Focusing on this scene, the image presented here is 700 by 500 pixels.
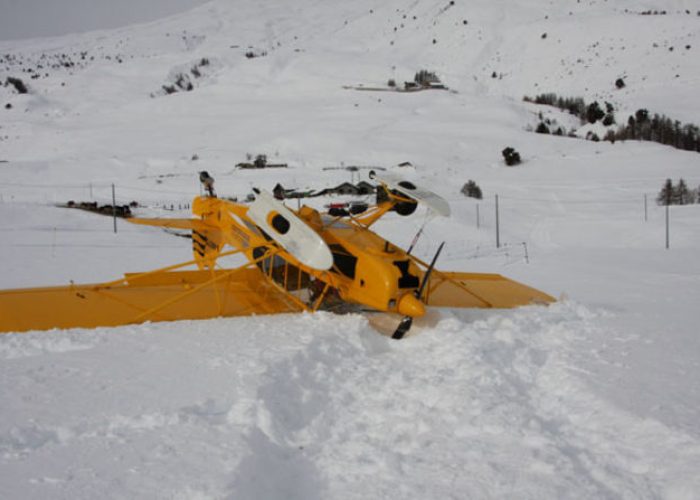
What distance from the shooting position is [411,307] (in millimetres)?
6223

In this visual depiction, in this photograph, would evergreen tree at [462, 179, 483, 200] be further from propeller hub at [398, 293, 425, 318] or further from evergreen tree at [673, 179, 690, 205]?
propeller hub at [398, 293, 425, 318]

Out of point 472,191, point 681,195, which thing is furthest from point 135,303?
point 681,195

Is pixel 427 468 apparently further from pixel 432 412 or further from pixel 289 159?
pixel 289 159

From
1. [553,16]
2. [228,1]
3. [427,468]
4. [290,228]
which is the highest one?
[228,1]

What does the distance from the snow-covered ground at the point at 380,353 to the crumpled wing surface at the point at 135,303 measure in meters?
0.52

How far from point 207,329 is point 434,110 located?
51326 millimetres

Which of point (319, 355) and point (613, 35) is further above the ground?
point (613, 35)

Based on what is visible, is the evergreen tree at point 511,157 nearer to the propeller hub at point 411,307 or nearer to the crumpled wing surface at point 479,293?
the crumpled wing surface at point 479,293

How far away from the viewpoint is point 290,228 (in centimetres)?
638

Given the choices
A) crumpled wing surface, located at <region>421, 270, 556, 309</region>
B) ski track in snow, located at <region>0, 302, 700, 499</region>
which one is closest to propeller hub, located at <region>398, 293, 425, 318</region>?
ski track in snow, located at <region>0, 302, 700, 499</region>

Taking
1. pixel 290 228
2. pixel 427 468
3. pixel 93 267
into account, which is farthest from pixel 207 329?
pixel 93 267

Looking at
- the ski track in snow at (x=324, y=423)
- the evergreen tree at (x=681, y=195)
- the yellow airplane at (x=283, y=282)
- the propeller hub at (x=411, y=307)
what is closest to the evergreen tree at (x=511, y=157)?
the evergreen tree at (x=681, y=195)

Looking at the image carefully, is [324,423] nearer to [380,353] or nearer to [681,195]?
[380,353]

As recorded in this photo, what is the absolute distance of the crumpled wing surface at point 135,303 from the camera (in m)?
6.65
